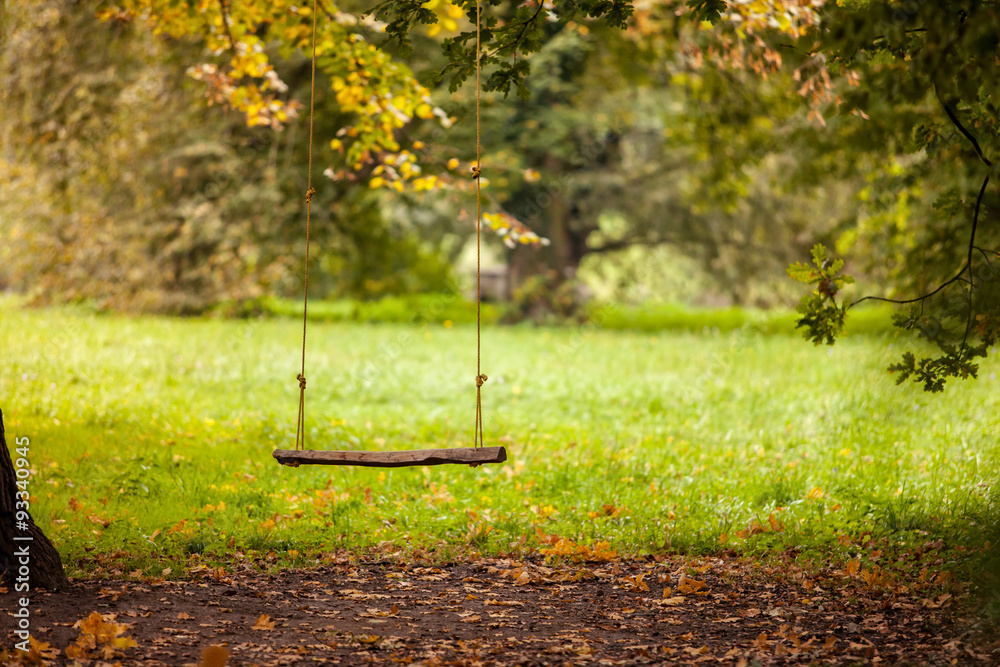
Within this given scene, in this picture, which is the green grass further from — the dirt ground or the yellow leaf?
the yellow leaf

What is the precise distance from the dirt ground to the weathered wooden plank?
0.72 m

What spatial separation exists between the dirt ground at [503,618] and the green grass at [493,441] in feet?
1.31

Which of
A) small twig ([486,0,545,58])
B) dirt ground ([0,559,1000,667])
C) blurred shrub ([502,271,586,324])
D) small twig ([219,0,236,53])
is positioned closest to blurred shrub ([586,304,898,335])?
blurred shrub ([502,271,586,324])

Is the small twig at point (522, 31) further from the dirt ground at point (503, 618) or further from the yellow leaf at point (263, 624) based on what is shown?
the yellow leaf at point (263, 624)

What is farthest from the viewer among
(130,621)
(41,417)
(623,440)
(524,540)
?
(623,440)

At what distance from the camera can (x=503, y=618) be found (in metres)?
4.34

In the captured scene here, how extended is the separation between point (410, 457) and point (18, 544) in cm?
186

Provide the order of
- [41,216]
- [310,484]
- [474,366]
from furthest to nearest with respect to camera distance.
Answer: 1. [41,216]
2. [474,366]
3. [310,484]

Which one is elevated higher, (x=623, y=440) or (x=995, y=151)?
(x=995, y=151)

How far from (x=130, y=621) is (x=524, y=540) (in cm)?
232

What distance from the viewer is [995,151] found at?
5016 millimetres

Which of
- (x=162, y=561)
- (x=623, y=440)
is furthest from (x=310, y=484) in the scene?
(x=623, y=440)

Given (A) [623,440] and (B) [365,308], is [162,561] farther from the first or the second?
(B) [365,308]

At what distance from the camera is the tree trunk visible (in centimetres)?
417
